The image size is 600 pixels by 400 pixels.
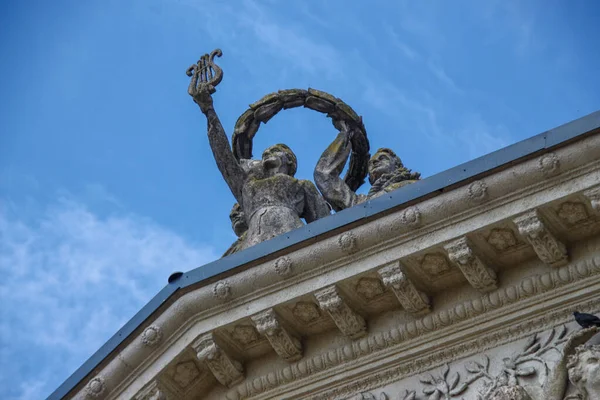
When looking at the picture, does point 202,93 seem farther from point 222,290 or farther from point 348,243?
point 348,243

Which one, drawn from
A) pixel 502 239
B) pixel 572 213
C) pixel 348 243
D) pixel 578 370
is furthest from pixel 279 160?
pixel 578 370

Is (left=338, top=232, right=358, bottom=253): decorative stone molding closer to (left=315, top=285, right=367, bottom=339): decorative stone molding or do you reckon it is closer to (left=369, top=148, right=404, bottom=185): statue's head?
(left=315, top=285, right=367, bottom=339): decorative stone molding

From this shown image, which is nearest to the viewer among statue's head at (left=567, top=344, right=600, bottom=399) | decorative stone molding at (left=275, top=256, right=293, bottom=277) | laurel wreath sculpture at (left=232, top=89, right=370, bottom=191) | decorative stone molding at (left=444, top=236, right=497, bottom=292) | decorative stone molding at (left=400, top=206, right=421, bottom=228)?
statue's head at (left=567, top=344, right=600, bottom=399)

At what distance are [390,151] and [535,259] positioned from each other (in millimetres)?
3479

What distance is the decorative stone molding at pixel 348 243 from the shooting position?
37.8ft

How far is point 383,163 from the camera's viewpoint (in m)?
14.3

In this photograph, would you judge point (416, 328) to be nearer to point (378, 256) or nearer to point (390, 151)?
point (378, 256)

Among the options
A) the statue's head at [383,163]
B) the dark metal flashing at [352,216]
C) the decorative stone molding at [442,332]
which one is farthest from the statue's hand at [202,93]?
the decorative stone molding at [442,332]

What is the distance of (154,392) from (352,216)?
90.2 inches

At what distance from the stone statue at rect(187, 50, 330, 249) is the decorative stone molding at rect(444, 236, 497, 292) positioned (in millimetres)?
2746

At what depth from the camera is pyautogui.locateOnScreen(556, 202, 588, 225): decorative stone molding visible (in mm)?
11031

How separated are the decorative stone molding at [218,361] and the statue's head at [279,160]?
9.83 feet

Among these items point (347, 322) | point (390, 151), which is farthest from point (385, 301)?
point (390, 151)

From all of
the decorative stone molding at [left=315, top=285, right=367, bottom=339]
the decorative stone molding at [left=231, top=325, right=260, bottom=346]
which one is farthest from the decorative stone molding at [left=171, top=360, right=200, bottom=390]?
the decorative stone molding at [left=315, top=285, right=367, bottom=339]
